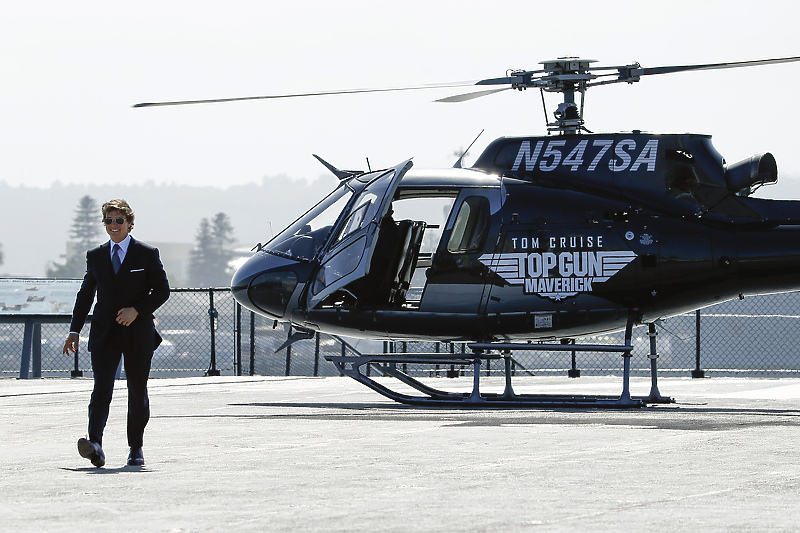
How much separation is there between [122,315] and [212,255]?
17681 cm

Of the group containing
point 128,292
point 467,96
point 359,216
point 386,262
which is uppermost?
point 467,96

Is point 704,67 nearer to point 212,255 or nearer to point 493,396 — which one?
point 493,396

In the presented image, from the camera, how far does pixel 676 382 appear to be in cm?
1964

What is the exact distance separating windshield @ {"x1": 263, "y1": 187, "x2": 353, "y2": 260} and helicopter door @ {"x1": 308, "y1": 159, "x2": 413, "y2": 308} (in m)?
0.21

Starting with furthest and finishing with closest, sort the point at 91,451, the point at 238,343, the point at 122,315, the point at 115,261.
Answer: the point at 238,343, the point at 115,261, the point at 122,315, the point at 91,451

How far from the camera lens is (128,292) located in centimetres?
861

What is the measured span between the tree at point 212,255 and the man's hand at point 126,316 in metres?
164

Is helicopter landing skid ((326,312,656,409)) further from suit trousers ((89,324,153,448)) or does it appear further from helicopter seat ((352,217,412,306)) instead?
suit trousers ((89,324,153,448))

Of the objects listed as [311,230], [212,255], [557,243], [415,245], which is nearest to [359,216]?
[311,230]

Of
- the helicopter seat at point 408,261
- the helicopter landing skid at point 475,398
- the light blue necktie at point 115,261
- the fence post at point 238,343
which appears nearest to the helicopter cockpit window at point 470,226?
the helicopter seat at point 408,261

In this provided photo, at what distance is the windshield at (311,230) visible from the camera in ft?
49.1

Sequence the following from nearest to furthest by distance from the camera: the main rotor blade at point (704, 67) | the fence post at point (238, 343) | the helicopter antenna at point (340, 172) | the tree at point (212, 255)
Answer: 1. the main rotor blade at point (704, 67)
2. the helicopter antenna at point (340, 172)
3. the fence post at point (238, 343)
4. the tree at point (212, 255)

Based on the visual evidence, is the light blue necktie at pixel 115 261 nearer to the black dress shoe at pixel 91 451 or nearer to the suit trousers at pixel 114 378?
the suit trousers at pixel 114 378

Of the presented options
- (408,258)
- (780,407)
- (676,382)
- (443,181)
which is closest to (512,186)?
(443,181)
